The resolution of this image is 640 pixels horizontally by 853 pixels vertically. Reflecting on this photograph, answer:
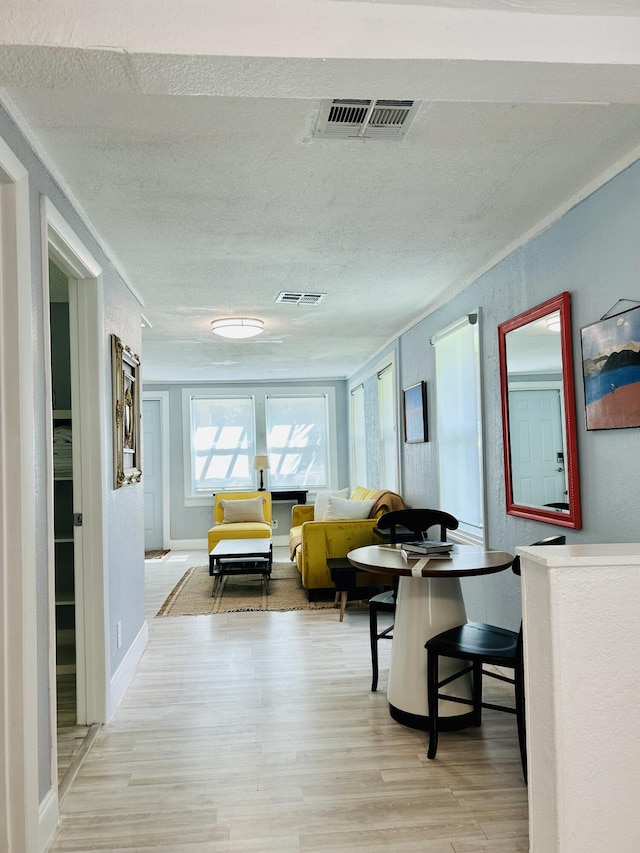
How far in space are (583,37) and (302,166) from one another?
121cm

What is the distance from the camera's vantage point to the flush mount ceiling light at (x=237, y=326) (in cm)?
545

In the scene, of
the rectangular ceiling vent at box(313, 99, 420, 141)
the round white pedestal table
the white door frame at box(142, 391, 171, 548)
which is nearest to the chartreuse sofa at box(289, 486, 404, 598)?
the round white pedestal table

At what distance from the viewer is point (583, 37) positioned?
5.41 ft

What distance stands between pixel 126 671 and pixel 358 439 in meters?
5.77

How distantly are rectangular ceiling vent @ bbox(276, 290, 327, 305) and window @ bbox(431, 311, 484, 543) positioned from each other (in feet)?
3.00

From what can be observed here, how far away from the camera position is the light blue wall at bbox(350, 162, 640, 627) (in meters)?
2.57

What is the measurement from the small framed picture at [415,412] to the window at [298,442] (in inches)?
158

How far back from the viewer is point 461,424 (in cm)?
465

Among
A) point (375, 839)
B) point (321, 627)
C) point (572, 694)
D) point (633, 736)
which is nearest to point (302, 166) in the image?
point (572, 694)

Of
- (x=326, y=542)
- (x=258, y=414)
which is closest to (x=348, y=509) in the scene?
(x=326, y=542)

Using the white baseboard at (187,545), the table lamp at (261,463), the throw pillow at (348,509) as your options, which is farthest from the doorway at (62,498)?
the white baseboard at (187,545)

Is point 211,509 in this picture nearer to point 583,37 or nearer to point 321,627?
point 321,627

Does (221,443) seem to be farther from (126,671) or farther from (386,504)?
(126,671)

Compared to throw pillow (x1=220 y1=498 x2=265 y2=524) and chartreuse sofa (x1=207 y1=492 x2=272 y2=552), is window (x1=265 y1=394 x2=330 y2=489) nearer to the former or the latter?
chartreuse sofa (x1=207 y1=492 x2=272 y2=552)
